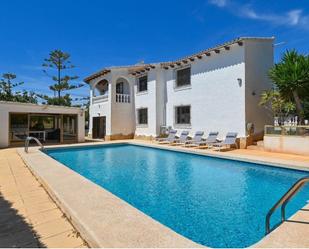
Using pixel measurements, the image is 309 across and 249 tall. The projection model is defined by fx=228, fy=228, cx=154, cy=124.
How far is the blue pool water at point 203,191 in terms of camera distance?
5.16 m

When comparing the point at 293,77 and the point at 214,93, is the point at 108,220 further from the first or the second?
the point at 214,93

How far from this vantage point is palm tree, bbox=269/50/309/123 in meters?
12.7

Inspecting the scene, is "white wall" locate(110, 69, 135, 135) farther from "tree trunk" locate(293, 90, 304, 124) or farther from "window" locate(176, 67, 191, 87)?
"tree trunk" locate(293, 90, 304, 124)

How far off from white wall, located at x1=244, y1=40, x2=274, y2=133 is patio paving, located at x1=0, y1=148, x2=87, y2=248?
44.6 feet

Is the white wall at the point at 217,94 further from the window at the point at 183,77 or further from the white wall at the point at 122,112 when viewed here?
the white wall at the point at 122,112

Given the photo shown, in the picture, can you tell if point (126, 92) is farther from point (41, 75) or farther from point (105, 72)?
point (41, 75)

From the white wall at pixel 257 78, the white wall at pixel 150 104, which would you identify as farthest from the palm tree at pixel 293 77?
the white wall at pixel 150 104

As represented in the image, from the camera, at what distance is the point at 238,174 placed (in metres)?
9.91

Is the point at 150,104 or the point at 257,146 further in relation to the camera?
the point at 150,104

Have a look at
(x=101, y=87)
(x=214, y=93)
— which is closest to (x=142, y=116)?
(x=214, y=93)

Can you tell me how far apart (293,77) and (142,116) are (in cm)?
1445

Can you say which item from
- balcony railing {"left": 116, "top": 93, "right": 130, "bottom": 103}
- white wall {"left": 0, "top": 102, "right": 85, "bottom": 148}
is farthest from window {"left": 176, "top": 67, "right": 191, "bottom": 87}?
white wall {"left": 0, "top": 102, "right": 85, "bottom": 148}

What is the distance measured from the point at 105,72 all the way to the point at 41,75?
20.7 m

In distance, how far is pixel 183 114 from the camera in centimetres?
2047
